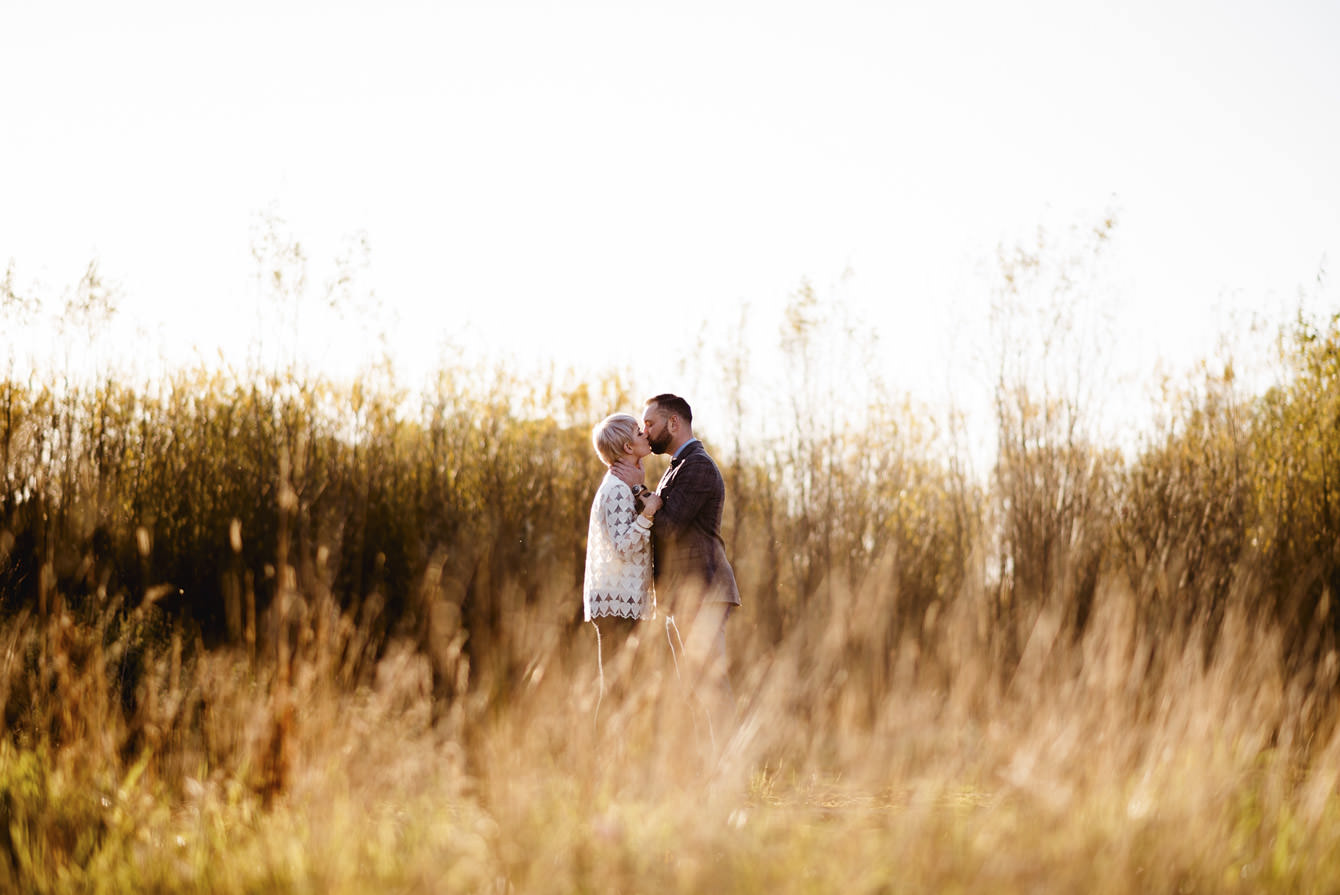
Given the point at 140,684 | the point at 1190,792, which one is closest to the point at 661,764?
the point at 1190,792

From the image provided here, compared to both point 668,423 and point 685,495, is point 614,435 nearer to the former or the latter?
point 668,423

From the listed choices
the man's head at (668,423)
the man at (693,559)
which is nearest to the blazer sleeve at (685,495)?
the man at (693,559)

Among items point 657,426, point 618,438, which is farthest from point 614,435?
point 657,426

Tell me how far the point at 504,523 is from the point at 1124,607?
4.56m

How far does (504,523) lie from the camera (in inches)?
351

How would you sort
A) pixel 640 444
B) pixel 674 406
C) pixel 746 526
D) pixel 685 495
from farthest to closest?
1. pixel 746 526
2. pixel 674 406
3. pixel 640 444
4. pixel 685 495

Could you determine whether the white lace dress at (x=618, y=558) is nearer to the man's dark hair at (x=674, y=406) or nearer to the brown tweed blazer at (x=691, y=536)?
the brown tweed blazer at (x=691, y=536)

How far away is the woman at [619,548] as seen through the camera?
15.8 ft

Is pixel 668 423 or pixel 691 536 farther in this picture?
pixel 668 423

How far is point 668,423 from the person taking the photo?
16.6ft

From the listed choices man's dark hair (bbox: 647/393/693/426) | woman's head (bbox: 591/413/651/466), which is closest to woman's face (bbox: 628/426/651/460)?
woman's head (bbox: 591/413/651/466)

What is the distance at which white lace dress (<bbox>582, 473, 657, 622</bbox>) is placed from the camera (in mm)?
4820

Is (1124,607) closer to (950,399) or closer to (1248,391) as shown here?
(950,399)

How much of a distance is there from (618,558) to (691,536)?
1.08ft
